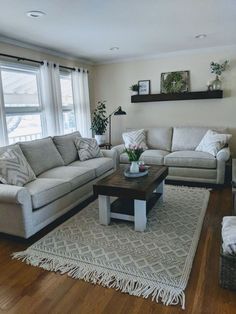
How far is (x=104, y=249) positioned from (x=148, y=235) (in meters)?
0.50

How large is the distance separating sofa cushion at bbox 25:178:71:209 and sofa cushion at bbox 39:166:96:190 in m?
0.14

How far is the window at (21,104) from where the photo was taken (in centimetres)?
371

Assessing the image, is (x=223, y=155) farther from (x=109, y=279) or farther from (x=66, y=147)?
(x=109, y=279)

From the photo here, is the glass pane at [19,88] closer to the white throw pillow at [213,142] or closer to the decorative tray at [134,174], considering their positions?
the decorative tray at [134,174]

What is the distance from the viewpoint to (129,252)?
2352 millimetres

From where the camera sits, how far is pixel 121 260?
223 cm

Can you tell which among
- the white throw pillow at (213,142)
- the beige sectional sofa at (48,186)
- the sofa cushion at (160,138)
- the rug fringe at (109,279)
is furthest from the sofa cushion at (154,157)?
the rug fringe at (109,279)

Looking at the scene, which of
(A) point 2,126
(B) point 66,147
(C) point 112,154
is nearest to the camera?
(A) point 2,126

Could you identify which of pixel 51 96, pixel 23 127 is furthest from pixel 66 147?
pixel 51 96

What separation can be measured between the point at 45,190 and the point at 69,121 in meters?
2.52

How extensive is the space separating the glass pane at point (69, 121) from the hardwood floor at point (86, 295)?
9.87 feet

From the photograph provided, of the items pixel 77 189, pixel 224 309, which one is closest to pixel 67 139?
pixel 77 189

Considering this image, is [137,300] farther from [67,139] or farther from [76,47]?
[76,47]

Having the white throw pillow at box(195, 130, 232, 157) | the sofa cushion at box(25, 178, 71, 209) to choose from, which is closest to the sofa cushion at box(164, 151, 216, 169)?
the white throw pillow at box(195, 130, 232, 157)
